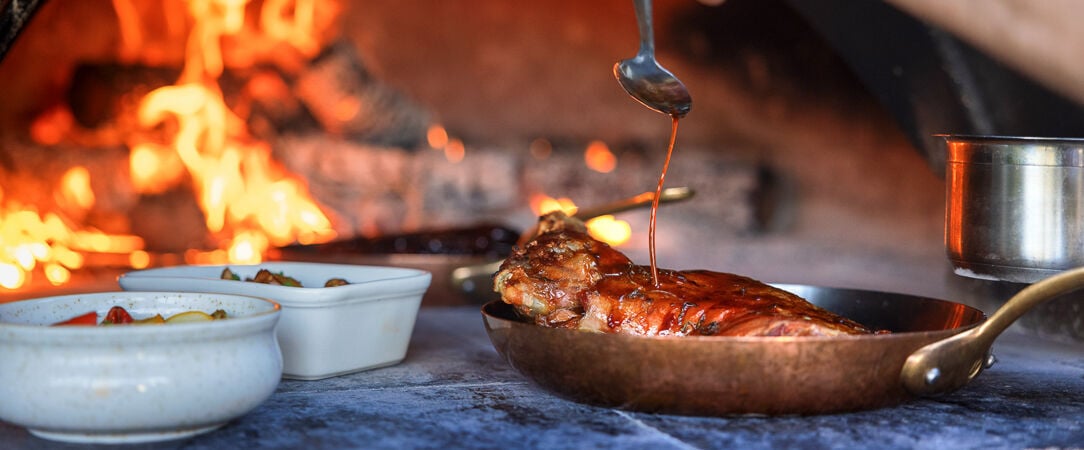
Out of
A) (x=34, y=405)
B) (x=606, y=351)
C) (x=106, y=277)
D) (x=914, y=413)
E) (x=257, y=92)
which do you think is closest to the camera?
(x=34, y=405)

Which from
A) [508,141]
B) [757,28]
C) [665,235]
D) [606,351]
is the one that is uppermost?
[757,28]

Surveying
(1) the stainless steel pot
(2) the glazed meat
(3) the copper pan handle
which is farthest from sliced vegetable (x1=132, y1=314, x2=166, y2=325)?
(1) the stainless steel pot

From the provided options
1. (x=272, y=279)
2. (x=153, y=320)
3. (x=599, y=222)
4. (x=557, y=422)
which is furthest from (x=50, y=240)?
(x=557, y=422)

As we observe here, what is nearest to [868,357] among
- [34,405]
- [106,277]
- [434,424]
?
[434,424]

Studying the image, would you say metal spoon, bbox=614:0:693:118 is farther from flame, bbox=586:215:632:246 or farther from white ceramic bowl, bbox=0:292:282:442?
flame, bbox=586:215:632:246

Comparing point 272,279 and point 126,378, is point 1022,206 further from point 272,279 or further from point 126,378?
point 126,378

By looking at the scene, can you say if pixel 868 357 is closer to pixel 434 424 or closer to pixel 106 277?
pixel 434 424

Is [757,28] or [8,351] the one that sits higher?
[757,28]
